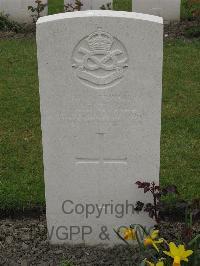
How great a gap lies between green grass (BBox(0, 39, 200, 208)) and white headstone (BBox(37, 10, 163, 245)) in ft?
2.41

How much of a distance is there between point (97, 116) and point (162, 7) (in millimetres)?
6540

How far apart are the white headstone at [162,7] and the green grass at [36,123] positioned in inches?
43.4

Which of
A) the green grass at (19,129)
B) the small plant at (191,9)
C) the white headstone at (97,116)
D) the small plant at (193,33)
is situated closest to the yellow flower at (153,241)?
the white headstone at (97,116)

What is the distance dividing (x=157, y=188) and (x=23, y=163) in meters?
1.85

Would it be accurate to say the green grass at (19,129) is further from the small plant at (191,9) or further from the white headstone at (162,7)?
the small plant at (191,9)

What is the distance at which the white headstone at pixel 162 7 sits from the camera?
9.90 m

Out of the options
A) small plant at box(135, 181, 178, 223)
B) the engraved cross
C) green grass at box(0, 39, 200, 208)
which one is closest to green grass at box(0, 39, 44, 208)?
green grass at box(0, 39, 200, 208)

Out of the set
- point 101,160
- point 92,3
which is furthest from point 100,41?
point 92,3

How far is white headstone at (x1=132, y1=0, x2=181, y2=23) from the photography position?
32.5ft

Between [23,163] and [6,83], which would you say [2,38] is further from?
[23,163]

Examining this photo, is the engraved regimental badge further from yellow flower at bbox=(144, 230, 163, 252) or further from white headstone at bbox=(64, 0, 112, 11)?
white headstone at bbox=(64, 0, 112, 11)

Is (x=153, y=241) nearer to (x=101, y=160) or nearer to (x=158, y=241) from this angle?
(x=158, y=241)

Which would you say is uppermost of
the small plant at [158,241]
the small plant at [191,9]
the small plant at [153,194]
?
the small plant at [191,9]

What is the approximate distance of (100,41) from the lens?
362 centimetres
